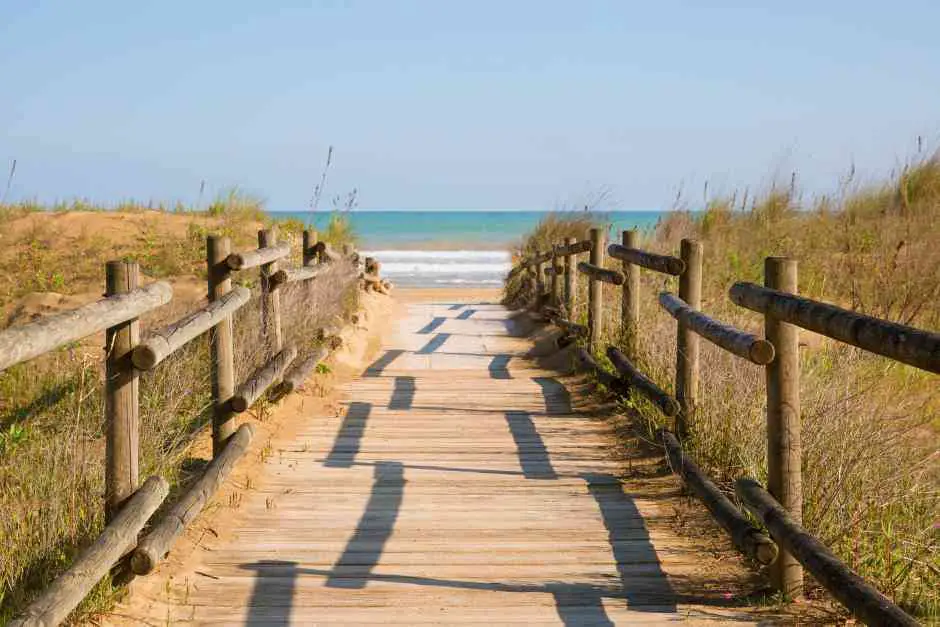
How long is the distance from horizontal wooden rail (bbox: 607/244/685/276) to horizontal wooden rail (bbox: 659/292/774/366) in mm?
238

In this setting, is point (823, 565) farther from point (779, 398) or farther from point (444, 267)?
point (444, 267)

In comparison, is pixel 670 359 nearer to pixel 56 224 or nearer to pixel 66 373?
pixel 66 373

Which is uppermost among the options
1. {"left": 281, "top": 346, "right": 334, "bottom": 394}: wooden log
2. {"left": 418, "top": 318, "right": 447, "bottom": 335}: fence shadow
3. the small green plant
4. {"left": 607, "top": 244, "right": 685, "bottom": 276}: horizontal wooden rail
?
{"left": 607, "top": 244, "right": 685, "bottom": 276}: horizontal wooden rail

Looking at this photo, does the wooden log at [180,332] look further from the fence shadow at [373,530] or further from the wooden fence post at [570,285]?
the wooden fence post at [570,285]

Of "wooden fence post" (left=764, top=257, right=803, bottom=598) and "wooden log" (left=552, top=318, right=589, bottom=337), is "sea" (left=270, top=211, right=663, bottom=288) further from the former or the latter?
"wooden fence post" (left=764, top=257, right=803, bottom=598)

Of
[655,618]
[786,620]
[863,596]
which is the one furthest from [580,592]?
[863,596]

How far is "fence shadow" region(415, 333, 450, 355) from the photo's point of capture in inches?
503

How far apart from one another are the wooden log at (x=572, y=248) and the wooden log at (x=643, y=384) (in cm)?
262

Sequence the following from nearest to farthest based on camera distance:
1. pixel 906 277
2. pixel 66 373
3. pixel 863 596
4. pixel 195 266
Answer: pixel 863 596, pixel 66 373, pixel 906 277, pixel 195 266

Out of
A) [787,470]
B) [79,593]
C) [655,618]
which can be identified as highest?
[787,470]

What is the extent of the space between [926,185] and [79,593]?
13.8m

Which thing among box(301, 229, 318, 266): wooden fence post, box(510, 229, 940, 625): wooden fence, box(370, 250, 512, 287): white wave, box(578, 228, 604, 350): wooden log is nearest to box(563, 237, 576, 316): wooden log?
box(578, 228, 604, 350): wooden log

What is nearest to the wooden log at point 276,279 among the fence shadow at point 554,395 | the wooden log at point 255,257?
the wooden log at point 255,257

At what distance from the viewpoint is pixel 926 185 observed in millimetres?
14562
